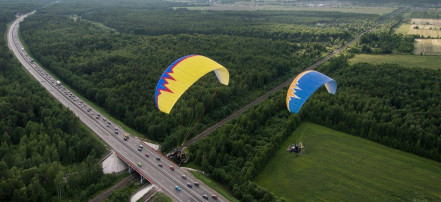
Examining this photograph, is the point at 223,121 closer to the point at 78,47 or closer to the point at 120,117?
the point at 120,117

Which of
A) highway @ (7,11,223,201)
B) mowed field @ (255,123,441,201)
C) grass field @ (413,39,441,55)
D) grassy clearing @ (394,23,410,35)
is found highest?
grassy clearing @ (394,23,410,35)

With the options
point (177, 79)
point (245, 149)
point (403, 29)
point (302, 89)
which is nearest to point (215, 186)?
point (245, 149)

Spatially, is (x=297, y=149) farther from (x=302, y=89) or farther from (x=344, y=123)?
(x=344, y=123)

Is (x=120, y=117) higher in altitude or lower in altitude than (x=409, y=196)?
higher

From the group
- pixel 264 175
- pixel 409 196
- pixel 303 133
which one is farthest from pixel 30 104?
pixel 409 196

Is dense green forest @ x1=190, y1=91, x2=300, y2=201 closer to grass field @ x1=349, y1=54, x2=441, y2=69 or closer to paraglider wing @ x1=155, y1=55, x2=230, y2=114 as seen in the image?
paraglider wing @ x1=155, y1=55, x2=230, y2=114

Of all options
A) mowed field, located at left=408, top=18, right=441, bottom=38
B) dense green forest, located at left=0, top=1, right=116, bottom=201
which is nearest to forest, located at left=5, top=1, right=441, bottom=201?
dense green forest, located at left=0, top=1, right=116, bottom=201

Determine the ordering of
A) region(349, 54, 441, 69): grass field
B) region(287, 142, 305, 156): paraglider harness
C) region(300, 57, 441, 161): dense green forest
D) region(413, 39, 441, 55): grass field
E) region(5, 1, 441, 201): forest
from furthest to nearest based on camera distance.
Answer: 1. region(413, 39, 441, 55): grass field
2. region(349, 54, 441, 69): grass field
3. region(300, 57, 441, 161): dense green forest
4. region(287, 142, 305, 156): paraglider harness
5. region(5, 1, 441, 201): forest
